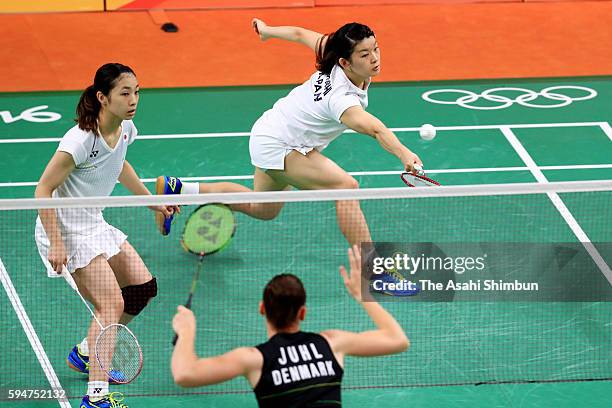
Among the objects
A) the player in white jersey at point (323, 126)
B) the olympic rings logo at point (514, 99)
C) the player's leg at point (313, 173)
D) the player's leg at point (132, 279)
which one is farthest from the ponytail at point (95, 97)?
the olympic rings logo at point (514, 99)

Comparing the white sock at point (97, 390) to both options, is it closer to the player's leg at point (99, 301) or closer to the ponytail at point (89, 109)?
the player's leg at point (99, 301)

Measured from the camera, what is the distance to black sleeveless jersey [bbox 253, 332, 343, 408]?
15.7 feet

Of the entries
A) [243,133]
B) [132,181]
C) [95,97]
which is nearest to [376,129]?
[132,181]

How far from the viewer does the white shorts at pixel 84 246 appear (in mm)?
6672

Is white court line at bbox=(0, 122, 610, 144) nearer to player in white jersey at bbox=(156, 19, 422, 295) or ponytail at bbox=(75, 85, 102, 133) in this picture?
Result: player in white jersey at bbox=(156, 19, 422, 295)

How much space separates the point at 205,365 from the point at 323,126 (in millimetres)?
3487

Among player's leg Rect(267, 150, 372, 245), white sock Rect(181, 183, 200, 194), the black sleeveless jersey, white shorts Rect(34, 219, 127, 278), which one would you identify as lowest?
the black sleeveless jersey

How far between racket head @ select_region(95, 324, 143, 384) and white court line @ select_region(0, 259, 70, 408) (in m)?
0.37

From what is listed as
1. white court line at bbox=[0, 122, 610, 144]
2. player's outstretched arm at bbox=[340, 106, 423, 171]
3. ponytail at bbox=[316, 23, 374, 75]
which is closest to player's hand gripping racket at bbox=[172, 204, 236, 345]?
player's outstretched arm at bbox=[340, 106, 423, 171]

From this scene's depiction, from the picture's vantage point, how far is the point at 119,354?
22.2 feet

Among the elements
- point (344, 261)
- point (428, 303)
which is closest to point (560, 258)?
point (428, 303)

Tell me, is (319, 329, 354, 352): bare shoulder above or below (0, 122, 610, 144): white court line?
below

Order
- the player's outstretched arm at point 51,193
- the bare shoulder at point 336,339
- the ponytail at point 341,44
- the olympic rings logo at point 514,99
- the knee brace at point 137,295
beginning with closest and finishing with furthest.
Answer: the bare shoulder at point 336,339 → the player's outstretched arm at point 51,193 → the knee brace at point 137,295 → the ponytail at point 341,44 → the olympic rings logo at point 514,99

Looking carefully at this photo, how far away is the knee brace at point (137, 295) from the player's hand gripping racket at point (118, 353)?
0.23 metres
